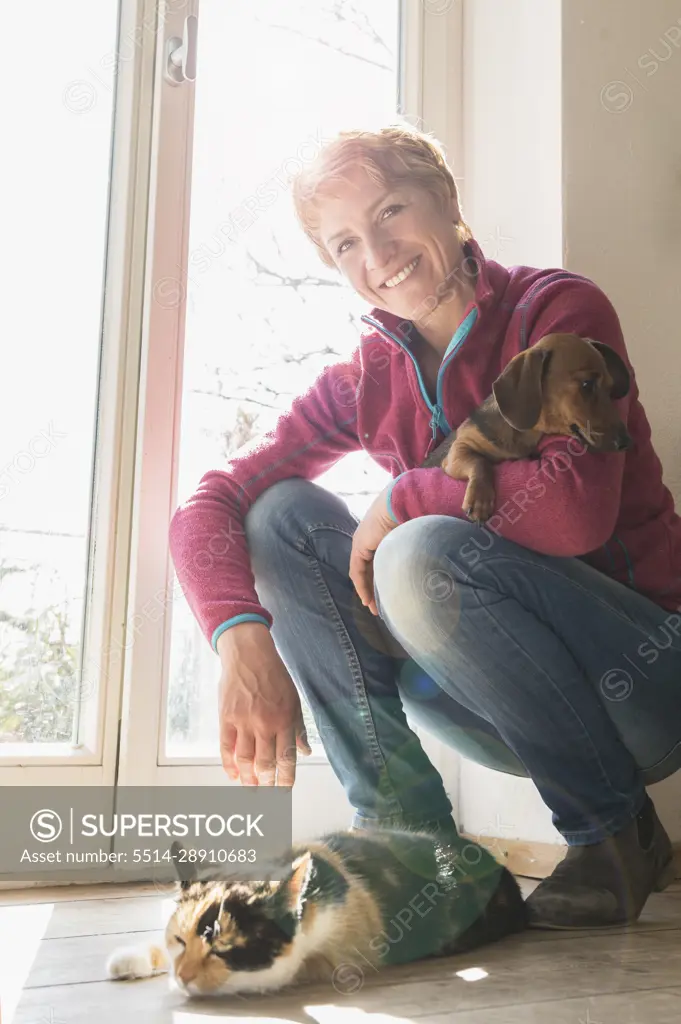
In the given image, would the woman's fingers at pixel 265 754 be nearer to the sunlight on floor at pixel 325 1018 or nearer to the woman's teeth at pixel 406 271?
the sunlight on floor at pixel 325 1018

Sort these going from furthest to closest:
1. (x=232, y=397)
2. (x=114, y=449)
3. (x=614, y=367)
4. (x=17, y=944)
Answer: (x=232, y=397), (x=114, y=449), (x=614, y=367), (x=17, y=944)

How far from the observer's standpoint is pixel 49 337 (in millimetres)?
1841

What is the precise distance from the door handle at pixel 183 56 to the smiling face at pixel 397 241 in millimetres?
661

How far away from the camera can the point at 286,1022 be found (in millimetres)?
880

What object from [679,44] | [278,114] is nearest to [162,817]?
[278,114]

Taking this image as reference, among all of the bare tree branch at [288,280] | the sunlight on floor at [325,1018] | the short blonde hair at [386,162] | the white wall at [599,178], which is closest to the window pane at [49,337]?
the bare tree branch at [288,280]

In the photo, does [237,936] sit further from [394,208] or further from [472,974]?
[394,208]

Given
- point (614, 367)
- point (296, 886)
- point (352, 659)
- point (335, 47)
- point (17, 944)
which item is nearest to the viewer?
point (296, 886)

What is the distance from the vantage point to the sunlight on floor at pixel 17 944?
0.97 m

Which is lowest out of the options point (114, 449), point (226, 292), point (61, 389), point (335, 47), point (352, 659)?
point (352, 659)

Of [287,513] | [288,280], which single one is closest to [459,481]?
[287,513]

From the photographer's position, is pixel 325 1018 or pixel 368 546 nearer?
pixel 325 1018

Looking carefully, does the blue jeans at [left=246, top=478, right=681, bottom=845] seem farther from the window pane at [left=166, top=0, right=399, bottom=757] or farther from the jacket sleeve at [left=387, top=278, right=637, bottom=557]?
the window pane at [left=166, top=0, right=399, bottom=757]

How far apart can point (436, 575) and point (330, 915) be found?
1.43 ft
